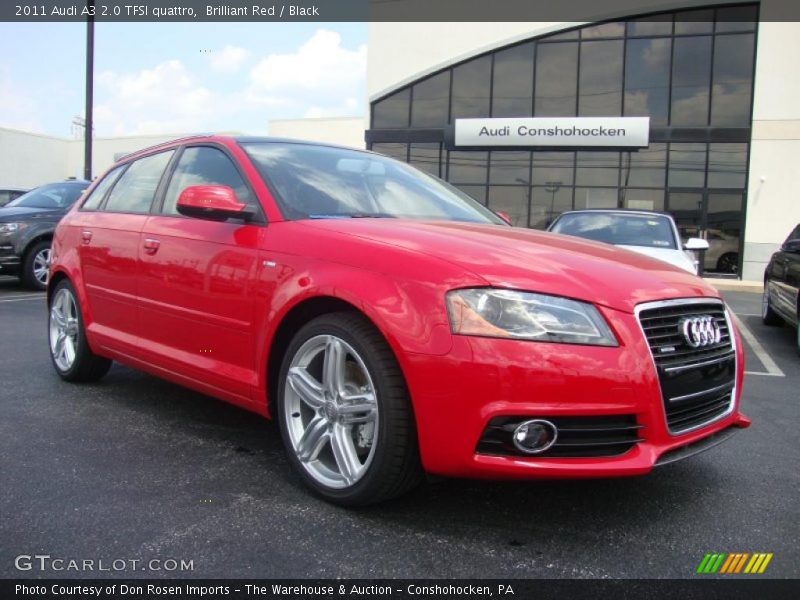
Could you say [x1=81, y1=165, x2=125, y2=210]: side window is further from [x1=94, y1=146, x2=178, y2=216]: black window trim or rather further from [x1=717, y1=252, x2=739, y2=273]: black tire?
[x1=717, y1=252, x2=739, y2=273]: black tire

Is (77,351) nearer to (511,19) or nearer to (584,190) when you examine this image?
(584,190)

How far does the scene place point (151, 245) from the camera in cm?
371

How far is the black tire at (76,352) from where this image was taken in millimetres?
4473

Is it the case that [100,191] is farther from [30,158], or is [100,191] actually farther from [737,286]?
[30,158]

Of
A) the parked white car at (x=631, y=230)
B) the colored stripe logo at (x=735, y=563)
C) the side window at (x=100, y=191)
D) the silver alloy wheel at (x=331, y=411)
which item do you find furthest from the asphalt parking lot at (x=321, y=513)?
the parked white car at (x=631, y=230)

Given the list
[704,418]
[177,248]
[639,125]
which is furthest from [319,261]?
[639,125]

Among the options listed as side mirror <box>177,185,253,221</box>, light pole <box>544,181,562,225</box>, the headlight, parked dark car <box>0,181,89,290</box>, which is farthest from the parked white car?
light pole <box>544,181,562,225</box>

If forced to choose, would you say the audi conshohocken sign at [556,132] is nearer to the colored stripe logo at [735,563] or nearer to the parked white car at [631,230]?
the parked white car at [631,230]

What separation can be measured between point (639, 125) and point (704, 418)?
17982 mm

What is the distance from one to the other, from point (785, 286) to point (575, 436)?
21.1ft

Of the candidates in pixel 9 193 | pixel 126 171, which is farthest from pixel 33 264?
pixel 126 171

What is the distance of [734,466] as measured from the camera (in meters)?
3.38

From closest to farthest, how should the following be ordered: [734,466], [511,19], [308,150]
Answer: [734,466], [308,150], [511,19]
